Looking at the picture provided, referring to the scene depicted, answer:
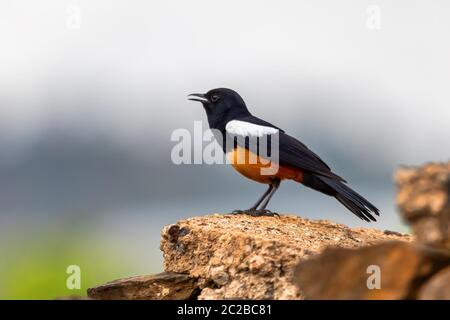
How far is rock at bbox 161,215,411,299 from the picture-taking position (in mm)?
7488

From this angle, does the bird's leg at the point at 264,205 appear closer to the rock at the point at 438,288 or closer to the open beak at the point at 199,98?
the open beak at the point at 199,98

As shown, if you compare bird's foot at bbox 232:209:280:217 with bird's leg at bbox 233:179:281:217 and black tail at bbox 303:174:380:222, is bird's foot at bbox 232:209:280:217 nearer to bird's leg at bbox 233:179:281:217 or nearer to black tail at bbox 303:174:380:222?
bird's leg at bbox 233:179:281:217

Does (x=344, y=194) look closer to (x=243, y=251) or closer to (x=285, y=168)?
(x=285, y=168)

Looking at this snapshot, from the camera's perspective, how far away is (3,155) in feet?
382

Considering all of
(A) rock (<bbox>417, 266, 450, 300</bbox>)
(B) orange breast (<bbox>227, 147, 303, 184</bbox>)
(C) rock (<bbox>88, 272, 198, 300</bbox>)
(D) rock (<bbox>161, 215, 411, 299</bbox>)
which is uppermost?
(B) orange breast (<bbox>227, 147, 303, 184</bbox>)

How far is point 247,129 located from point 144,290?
3.51 metres

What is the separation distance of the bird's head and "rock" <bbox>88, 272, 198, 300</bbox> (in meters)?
3.79

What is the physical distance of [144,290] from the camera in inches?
312

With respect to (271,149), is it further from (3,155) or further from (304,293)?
(3,155)

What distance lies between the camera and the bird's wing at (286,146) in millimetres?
10570

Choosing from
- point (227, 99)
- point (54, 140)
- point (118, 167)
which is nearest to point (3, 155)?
point (54, 140)

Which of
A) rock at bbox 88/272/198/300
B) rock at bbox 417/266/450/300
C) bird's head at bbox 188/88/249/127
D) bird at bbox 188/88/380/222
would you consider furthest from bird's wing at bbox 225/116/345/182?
rock at bbox 417/266/450/300

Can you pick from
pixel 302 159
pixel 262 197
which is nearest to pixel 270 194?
pixel 262 197

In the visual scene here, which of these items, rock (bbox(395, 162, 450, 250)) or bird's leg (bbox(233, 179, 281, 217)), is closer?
rock (bbox(395, 162, 450, 250))
